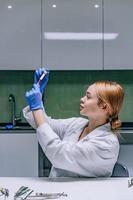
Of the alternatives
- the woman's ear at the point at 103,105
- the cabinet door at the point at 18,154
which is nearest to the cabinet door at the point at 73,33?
the cabinet door at the point at 18,154

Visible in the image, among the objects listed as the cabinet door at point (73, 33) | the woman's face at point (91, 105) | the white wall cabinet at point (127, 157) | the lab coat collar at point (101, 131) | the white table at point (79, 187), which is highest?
the cabinet door at point (73, 33)

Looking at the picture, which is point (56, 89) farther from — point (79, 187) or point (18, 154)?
point (79, 187)

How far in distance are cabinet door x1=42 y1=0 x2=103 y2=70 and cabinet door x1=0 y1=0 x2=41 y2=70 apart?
91 mm

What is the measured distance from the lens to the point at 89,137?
155 centimetres

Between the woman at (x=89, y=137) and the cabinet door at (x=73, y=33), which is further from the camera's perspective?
the cabinet door at (x=73, y=33)

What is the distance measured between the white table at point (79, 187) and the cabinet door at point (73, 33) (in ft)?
7.33

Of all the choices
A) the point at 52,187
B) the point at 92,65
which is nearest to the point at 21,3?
the point at 92,65

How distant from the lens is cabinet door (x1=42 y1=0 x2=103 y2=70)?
11.9 ft

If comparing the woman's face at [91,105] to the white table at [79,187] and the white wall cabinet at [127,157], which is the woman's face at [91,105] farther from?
the white wall cabinet at [127,157]

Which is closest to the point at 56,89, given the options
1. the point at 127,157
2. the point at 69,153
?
the point at 127,157

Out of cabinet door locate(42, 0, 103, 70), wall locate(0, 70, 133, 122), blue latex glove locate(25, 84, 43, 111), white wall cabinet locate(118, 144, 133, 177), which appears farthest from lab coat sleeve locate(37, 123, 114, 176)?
wall locate(0, 70, 133, 122)

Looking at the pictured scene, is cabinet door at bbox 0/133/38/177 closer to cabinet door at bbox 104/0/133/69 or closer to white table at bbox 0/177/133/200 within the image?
cabinet door at bbox 104/0/133/69

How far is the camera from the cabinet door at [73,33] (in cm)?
364

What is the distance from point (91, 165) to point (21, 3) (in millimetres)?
2549
